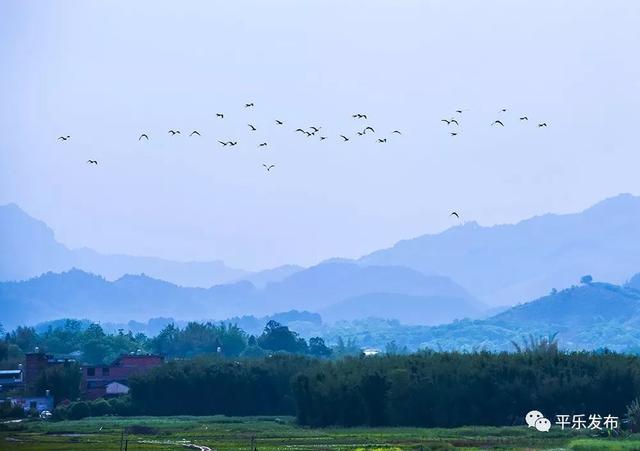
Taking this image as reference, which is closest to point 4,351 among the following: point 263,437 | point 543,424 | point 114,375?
point 114,375

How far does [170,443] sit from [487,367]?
23.3 metres

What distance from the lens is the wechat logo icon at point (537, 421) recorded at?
73269 mm

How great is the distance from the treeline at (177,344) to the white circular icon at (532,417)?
70.4 metres

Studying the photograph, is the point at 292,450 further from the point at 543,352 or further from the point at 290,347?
the point at 290,347

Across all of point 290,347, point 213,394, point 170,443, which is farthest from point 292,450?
point 290,347

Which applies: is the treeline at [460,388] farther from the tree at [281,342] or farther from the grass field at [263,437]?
the tree at [281,342]

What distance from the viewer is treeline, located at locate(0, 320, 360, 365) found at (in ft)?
506

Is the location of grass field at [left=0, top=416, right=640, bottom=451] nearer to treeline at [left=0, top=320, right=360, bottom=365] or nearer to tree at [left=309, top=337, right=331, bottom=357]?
treeline at [left=0, top=320, right=360, bottom=365]

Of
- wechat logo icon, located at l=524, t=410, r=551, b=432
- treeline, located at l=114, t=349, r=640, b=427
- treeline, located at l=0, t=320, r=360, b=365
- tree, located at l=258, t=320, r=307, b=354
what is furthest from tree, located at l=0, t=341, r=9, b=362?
wechat logo icon, located at l=524, t=410, r=551, b=432

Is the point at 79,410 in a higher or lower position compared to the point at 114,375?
lower

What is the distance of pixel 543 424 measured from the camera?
244 feet

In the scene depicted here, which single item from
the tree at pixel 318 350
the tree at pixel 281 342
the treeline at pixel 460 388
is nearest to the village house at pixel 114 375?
the treeline at pixel 460 388

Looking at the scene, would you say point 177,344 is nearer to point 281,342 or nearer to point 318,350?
point 281,342

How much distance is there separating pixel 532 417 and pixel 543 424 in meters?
3.06
